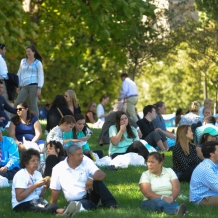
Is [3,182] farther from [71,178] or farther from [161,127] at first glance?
[161,127]

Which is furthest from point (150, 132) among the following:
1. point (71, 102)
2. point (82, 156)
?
point (82, 156)

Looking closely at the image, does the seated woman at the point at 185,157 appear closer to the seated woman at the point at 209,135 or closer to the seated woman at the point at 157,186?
the seated woman at the point at 209,135

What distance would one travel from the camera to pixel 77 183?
1262 cm

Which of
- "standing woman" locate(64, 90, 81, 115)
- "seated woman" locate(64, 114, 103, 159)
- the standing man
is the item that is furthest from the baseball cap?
the standing man

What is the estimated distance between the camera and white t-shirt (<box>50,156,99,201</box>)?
12578 mm

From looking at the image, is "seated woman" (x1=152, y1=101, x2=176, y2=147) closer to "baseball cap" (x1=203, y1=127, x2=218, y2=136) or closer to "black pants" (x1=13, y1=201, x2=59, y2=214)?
"baseball cap" (x1=203, y1=127, x2=218, y2=136)

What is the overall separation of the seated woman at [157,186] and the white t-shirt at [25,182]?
5.13 feet

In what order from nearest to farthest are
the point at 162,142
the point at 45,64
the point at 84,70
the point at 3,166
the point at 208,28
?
the point at 3,166 < the point at 162,142 < the point at 208,28 < the point at 45,64 < the point at 84,70

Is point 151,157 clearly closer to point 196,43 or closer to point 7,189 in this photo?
point 7,189

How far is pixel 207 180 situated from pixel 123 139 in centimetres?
525

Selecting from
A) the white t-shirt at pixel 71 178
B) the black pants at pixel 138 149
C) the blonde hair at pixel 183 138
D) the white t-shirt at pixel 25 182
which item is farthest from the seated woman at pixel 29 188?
the black pants at pixel 138 149

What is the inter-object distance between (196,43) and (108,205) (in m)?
31.7

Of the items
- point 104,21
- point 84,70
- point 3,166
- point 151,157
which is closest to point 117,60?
point 104,21

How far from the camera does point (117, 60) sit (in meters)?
32.3
